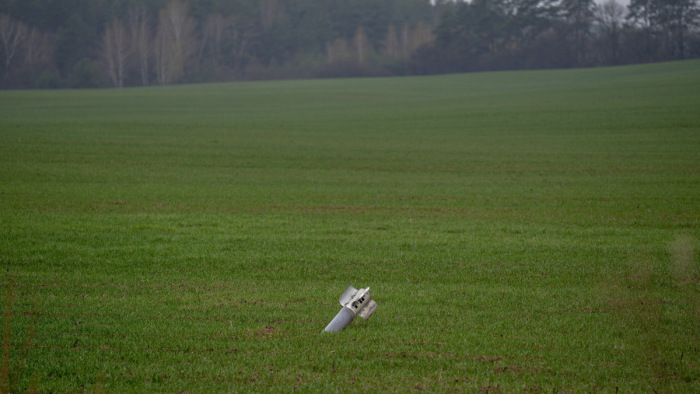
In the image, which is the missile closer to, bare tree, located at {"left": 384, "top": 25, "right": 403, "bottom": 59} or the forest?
the forest

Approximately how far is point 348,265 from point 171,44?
9898 cm

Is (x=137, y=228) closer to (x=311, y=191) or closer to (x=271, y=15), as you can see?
(x=311, y=191)

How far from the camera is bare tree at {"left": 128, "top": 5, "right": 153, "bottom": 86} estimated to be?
9888 centimetres

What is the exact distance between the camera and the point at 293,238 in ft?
42.9

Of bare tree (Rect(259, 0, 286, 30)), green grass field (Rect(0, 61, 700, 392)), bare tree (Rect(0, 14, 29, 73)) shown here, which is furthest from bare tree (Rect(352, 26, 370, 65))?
green grass field (Rect(0, 61, 700, 392))

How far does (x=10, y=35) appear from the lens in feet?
Result: 305

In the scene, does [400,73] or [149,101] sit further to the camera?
[400,73]

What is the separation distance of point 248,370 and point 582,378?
3.13 meters

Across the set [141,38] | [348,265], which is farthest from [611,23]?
[348,265]

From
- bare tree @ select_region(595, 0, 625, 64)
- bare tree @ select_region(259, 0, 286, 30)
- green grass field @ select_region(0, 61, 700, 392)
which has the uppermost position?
bare tree @ select_region(259, 0, 286, 30)

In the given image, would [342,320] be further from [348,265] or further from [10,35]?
[10,35]

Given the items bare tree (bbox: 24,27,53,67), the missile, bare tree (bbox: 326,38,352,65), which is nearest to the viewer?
the missile

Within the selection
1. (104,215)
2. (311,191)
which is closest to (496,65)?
(311,191)

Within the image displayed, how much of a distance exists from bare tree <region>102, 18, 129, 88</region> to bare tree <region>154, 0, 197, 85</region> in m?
5.34
